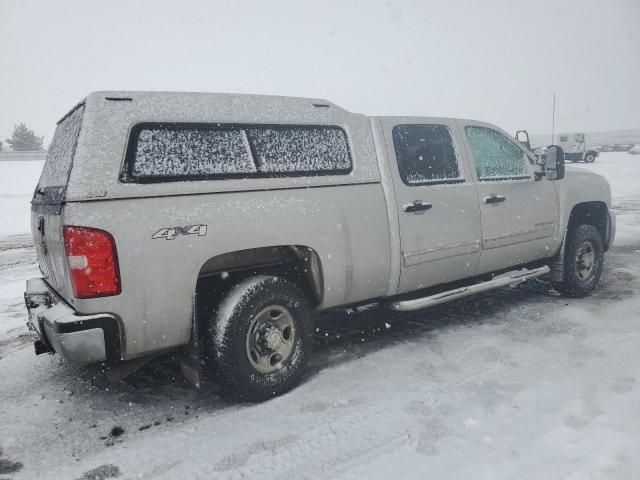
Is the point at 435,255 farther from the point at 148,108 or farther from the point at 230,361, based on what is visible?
the point at 148,108

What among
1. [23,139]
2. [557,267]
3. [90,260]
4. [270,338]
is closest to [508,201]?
[557,267]

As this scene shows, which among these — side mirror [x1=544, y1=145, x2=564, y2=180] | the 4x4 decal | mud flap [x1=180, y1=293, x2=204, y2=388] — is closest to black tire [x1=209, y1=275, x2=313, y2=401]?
mud flap [x1=180, y1=293, x2=204, y2=388]

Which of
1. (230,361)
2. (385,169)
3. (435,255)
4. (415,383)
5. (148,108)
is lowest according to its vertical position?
(415,383)

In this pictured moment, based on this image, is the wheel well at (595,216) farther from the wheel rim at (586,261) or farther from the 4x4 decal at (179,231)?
the 4x4 decal at (179,231)

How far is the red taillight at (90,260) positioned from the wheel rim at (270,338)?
37.1 inches

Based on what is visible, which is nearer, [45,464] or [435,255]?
[45,464]

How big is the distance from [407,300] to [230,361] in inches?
64.8

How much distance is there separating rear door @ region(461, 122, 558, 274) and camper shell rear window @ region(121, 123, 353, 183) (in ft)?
5.08

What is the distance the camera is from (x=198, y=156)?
9.90 ft

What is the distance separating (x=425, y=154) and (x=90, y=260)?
278 cm

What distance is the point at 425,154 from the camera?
13.7 feet

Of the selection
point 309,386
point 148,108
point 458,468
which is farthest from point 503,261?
point 148,108

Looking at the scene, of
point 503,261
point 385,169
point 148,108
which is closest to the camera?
point 148,108

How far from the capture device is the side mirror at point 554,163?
4.64 metres
